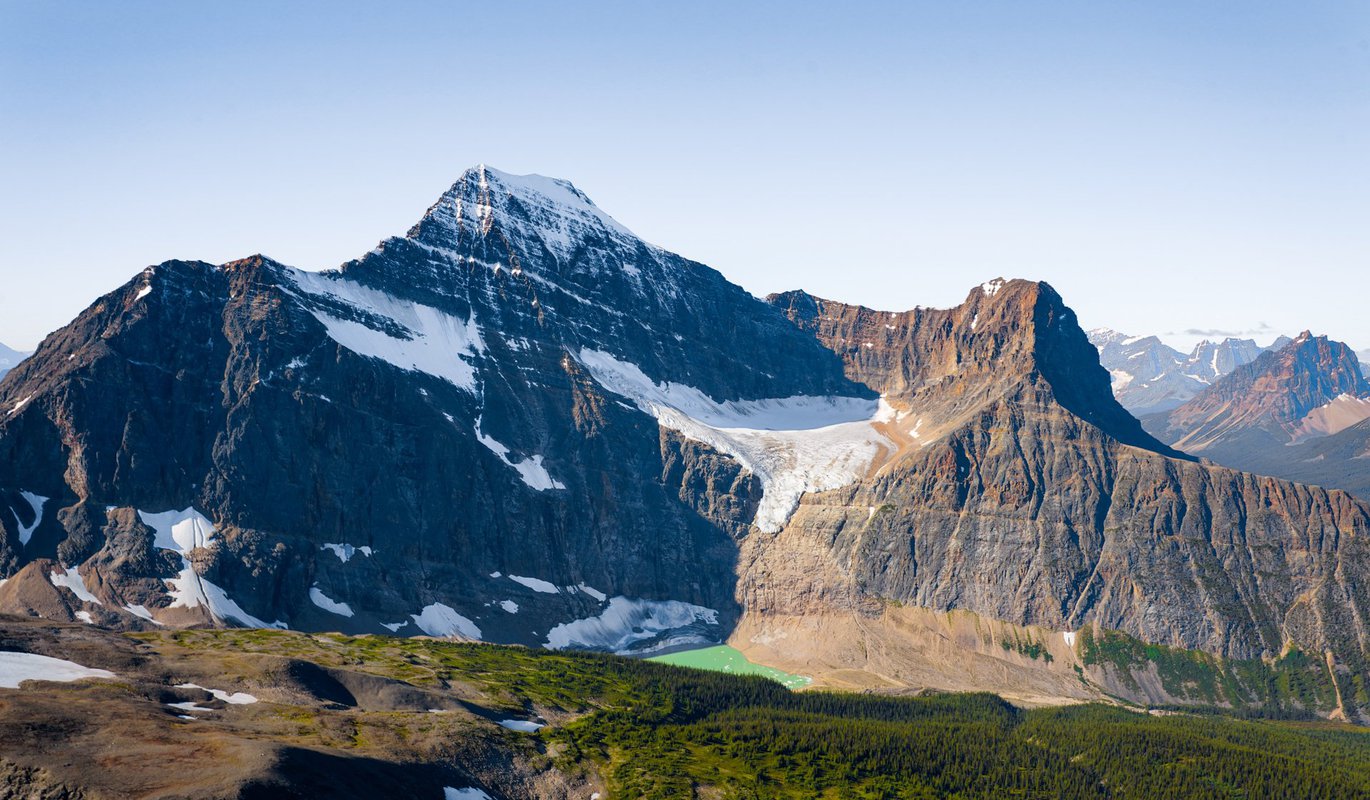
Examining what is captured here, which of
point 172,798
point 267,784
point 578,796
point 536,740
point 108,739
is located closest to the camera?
point 172,798

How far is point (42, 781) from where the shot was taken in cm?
12631

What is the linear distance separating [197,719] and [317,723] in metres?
15.4

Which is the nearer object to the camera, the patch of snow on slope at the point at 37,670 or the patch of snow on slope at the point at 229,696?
the patch of snow on slope at the point at 37,670

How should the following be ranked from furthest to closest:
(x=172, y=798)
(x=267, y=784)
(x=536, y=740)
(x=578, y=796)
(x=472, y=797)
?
(x=536, y=740)
(x=578, y=796)
(x=472, y=797)
(x=267, y=784)
(x=172, y=798)

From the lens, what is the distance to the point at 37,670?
564 ft

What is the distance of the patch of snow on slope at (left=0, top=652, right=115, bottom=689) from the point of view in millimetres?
165750

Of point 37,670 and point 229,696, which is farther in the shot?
point 229,696

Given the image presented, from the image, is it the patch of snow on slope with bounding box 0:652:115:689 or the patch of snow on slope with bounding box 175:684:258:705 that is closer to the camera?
the patch of snow on slope with bounding box 0:652:115:689

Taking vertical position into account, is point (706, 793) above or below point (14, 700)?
below

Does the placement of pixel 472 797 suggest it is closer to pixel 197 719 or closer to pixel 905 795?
pixel 197 719

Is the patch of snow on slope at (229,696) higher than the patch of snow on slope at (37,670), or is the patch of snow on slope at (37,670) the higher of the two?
the patch of snow on slope at (37,670)

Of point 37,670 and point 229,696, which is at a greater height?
point 37,670

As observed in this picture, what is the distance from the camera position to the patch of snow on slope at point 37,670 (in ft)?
544

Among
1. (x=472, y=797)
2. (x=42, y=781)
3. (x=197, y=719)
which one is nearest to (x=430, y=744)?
(x=472, y=797)
